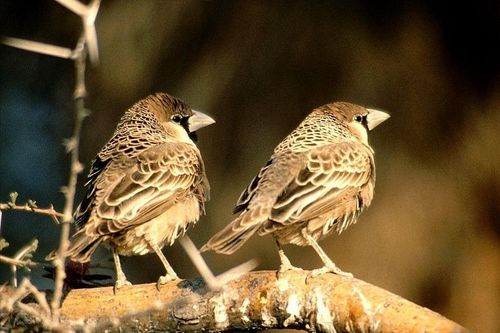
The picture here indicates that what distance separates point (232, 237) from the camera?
17.2 feet

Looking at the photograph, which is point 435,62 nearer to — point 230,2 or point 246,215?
point 230,2

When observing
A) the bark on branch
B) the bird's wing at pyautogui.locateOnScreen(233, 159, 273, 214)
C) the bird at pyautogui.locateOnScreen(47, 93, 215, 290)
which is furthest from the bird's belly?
the bark on branch

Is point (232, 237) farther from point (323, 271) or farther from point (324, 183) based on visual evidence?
point (324, 183)

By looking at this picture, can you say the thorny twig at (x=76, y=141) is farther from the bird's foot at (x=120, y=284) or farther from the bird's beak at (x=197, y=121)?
the bird's beak at (x=197, y=121)

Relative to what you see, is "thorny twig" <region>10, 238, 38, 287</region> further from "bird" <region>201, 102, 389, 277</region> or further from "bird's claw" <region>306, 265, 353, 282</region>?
"bird's claw" <region>306, 265, 353, 282</region>

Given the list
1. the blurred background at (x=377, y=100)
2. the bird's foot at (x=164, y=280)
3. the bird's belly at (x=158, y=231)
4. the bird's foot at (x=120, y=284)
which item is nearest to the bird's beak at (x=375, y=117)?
the bird's belly at (x=158, y=231)

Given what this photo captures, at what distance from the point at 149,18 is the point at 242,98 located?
110cm

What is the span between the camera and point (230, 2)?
9.42 m

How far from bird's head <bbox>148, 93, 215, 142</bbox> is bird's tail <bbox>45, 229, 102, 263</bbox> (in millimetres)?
1385

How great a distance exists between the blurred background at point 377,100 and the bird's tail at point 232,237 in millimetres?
→ 3762

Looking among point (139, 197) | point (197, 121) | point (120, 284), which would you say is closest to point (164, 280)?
point (120, 284)

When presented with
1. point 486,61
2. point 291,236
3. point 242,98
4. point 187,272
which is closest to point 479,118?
point 486,61

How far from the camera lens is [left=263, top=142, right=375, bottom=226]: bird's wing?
17.7 ft

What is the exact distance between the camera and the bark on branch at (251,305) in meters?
4.54
